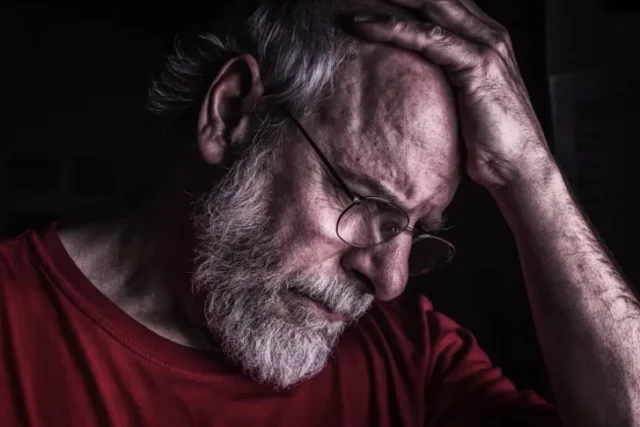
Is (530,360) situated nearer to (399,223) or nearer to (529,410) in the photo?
(529,410)

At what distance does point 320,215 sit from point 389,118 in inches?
8.0

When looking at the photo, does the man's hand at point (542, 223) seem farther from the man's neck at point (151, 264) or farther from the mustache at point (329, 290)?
the man's neck at point (151, 264)

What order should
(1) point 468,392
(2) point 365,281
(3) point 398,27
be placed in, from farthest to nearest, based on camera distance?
(1) point 468,392 → (2) point 365,281 → (3) point 398,27

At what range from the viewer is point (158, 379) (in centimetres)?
121

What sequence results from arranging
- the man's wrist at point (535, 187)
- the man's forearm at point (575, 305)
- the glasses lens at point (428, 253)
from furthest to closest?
the glasses lens at point (428, 253) → the man's wrist at point (535, 187) → the man's forearm at point (575, 305)

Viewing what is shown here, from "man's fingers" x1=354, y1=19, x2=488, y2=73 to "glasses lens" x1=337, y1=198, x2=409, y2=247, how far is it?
263 millimetres

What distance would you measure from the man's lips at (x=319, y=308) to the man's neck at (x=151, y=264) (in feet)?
0.67

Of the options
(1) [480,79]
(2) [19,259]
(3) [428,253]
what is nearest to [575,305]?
(3) [428,253]

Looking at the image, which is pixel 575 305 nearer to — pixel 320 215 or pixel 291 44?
pixel 320 215

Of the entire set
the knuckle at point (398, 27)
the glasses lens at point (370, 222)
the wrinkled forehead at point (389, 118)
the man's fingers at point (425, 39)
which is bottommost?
the glasses lens at point (370, 222)

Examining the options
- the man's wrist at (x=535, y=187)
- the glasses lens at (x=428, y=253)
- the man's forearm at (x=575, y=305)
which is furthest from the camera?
the glasses lens at (x=428, y=253)

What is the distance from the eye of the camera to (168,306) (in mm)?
1305

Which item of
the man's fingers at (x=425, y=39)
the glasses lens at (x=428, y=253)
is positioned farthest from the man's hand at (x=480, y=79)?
the glasses lens at (x=428, y=253)

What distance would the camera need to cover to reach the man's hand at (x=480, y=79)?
Result: 117cm
